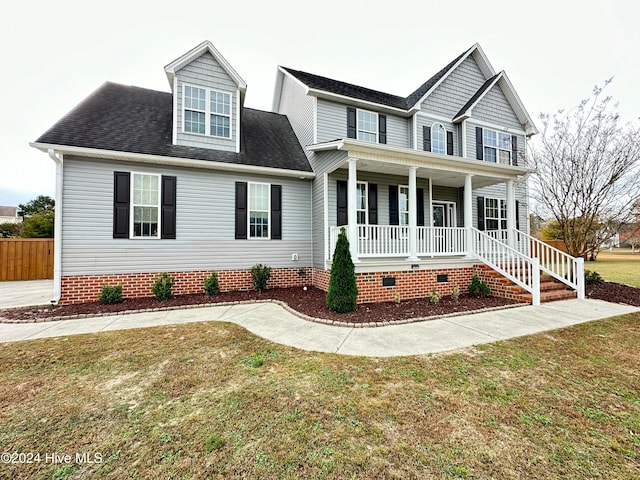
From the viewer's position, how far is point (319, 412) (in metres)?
2.68

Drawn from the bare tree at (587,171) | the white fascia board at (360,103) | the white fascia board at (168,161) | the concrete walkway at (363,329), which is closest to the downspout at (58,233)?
the white fascia board at (168,161)

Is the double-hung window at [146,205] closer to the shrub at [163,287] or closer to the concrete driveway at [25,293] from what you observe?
the shrub at [163,287]

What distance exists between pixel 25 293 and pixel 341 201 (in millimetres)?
10627

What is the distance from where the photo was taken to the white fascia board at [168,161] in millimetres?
6930

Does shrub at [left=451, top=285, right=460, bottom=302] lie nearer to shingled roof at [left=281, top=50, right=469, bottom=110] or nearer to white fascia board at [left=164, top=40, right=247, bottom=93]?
shingled roof at [left=281, top=50, right=469, bottom=110]

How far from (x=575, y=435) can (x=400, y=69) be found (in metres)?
24.3

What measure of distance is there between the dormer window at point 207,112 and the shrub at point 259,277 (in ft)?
14.9

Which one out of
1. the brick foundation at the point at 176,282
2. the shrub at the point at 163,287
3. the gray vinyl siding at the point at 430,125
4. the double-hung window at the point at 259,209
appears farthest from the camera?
the gray vinyl siding at the point at 430,125

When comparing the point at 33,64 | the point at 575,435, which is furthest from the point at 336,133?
the point at 33,64

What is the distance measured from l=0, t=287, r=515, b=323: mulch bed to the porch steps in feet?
1.21

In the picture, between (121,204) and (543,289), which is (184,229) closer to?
(121,204)

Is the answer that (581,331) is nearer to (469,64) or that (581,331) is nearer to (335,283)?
(335,283)

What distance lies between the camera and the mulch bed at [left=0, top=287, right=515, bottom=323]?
6.13 meters

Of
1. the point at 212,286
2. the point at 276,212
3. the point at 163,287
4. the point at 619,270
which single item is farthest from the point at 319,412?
the point at 619,270
